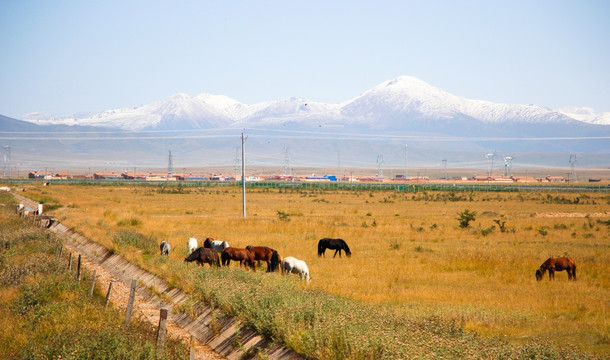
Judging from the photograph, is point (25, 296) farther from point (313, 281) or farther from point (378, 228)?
point (378, 228)

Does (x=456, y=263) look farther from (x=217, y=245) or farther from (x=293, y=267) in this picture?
(x=217, y=245)

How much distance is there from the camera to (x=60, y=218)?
50.6 meters

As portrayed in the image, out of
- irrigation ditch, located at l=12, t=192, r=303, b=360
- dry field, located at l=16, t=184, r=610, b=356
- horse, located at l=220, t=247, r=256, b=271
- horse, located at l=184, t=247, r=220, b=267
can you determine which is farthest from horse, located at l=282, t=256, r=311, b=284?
irrigation ditch, located at l=12, t=192, r=303, b=360

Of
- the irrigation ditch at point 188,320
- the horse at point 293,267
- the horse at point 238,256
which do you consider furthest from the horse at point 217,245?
the horse at point 293,267

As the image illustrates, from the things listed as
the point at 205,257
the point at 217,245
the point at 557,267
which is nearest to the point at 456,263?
the point at 557,267

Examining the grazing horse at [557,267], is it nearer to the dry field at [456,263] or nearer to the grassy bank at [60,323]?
the dry field at [456,263]

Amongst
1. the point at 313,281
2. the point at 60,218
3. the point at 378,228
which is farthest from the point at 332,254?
the point at 60,218

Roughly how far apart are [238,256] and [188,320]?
771cm

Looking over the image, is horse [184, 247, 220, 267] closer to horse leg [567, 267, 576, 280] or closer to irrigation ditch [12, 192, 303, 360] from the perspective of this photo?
irrigation ditch [12, 192, 303, 360]

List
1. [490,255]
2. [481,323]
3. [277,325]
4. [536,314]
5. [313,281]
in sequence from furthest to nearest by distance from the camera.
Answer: [490,255]
[313,281]
[536,314]
[481,323]
[277,325]

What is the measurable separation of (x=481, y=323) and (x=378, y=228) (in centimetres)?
3015

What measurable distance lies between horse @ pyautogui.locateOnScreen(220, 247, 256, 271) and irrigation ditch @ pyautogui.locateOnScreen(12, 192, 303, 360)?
8.99ft

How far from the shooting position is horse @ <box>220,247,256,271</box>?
2548 centimetres

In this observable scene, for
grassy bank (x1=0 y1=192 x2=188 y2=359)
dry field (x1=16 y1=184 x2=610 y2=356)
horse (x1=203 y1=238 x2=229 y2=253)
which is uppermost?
grassy bank (x1=0 y1=192 x2=188 y2=359)
